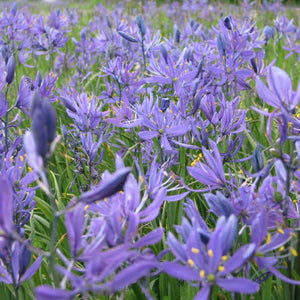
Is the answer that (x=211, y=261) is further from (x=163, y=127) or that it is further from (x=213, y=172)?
(x=163, y=127)

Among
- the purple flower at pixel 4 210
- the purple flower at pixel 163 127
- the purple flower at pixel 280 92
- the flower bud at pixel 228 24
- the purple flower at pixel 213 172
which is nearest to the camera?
the purple flower at pixel 4 210

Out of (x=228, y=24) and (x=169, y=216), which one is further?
(x=228, y=24)

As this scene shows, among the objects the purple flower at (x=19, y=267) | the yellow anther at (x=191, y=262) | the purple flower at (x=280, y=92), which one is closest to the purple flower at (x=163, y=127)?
the purple flower at (x=280, y=92)

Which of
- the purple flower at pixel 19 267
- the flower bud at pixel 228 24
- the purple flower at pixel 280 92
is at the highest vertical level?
the purple flower at pixel 280 92

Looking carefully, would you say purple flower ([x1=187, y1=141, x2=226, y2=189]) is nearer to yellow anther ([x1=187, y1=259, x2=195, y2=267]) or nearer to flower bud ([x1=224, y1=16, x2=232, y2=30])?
yellow anther ([x1=187, y1=259, x2=195, y2=267])

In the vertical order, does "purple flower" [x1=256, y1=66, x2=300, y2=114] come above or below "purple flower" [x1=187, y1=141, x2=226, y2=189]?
above

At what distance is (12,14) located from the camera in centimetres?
393

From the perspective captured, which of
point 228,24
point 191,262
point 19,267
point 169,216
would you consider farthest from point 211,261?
point 228,24

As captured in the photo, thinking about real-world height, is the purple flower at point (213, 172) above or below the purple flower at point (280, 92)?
below


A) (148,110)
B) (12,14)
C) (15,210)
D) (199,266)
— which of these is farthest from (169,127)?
(12,14)

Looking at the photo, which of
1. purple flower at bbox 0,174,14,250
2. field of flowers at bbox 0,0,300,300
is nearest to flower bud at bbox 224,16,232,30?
field of flowers at bbox 0,0,300,300

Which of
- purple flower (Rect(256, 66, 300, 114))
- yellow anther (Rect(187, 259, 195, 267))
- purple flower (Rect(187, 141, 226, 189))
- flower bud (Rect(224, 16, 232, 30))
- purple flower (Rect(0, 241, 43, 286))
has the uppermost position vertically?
purple flower (Rect(256, 66, 300, 114))

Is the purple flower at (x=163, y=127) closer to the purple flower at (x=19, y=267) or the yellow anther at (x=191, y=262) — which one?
the purple flower at (x=19, y=267)

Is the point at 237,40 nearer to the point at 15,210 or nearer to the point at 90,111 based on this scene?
the point at 90,111
